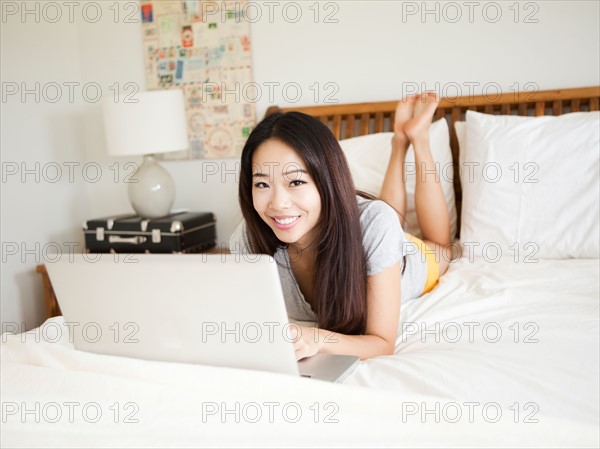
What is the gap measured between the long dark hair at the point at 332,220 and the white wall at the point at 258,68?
1277 mm

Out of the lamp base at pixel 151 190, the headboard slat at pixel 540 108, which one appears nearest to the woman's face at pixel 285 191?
the headboard slat at pixel 540 108

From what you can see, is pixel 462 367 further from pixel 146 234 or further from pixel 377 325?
pixel 146 234

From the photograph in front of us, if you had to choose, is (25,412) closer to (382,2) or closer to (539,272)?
(539,272)

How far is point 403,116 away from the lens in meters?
2.12

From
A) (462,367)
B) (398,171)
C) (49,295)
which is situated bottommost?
(49,295)

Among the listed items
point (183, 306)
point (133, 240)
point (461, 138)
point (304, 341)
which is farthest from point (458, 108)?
point (183, 306)

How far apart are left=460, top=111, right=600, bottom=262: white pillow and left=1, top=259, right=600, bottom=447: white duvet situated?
0.57 meters

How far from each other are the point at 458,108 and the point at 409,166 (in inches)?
14.1

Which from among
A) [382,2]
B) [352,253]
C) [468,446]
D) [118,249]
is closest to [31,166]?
[118,249]

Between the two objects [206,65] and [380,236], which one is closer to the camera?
[380,236]

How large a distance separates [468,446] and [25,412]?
0.61 meters

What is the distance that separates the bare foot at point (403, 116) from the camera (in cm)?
210

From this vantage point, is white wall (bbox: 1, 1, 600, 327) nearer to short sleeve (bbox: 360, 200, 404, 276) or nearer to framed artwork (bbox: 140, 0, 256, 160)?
framed artwork (bbox: 140, 0, 256, 160)

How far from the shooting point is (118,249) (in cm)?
261
